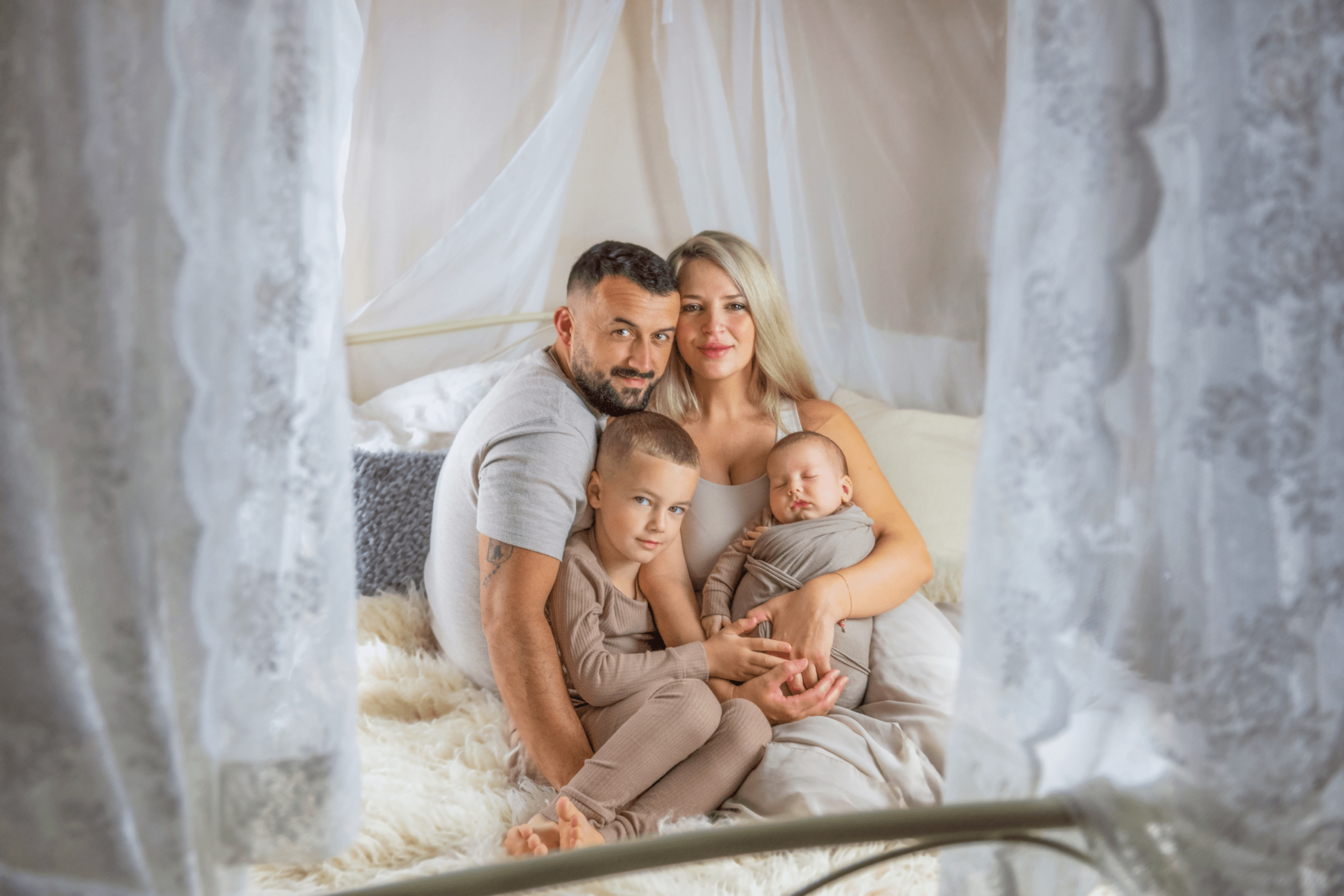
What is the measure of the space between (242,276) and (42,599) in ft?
0.85

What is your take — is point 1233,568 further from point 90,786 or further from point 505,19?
point 505,19

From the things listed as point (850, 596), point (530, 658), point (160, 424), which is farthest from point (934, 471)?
point (160, 424)

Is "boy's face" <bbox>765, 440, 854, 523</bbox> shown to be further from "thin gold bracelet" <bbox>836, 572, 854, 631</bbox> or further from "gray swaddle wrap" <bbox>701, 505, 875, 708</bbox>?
"thin gold bracelet" <bbox>836, 572, 854, 631</bbox>

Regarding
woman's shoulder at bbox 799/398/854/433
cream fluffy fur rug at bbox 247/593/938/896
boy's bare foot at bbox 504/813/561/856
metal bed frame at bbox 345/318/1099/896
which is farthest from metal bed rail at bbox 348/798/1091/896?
woman's shoulder at bbox 799/398/854/433

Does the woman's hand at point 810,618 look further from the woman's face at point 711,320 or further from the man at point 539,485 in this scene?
the woman's face at point 711,320

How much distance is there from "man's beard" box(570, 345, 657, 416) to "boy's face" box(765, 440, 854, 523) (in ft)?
0.94

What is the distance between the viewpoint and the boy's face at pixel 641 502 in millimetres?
1358

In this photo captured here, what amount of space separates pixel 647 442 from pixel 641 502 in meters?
0.10

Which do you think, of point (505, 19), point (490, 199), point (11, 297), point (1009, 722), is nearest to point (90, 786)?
point (11, 297)

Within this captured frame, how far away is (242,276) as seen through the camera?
1.89ft

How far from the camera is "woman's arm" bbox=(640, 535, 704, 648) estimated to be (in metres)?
1.40

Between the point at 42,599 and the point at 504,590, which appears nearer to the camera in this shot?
the point at 42,599

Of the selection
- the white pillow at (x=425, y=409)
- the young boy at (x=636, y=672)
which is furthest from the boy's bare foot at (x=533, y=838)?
the white pillow at (x=425, y=409)

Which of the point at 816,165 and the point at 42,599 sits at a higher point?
the point at 816,165
